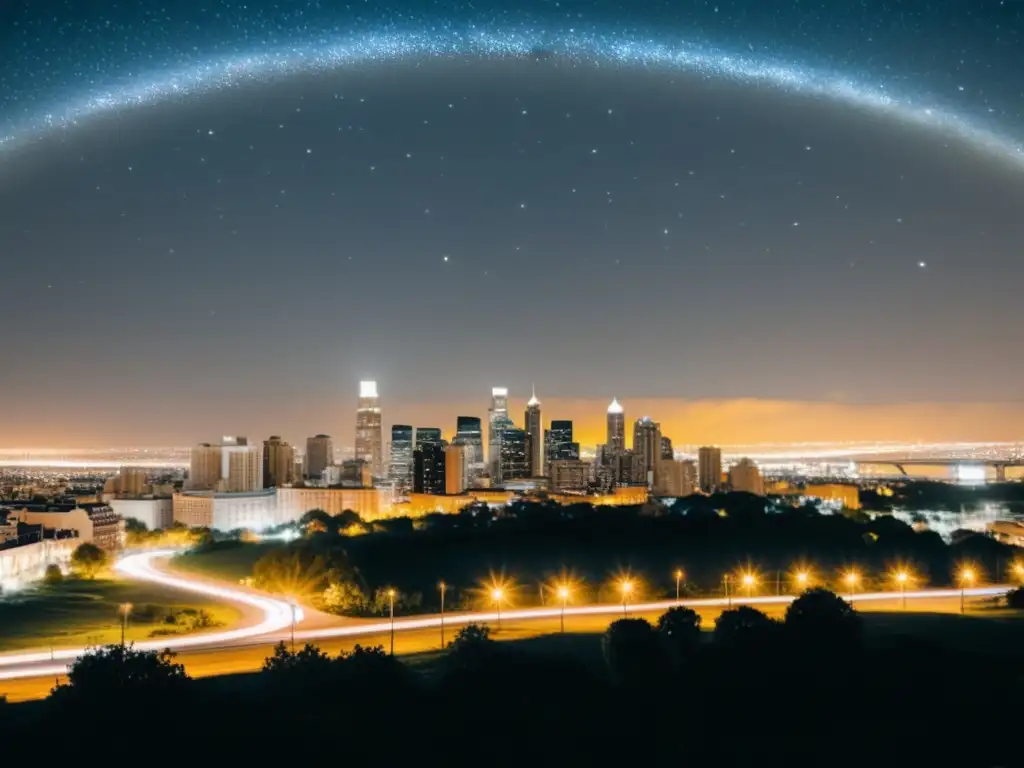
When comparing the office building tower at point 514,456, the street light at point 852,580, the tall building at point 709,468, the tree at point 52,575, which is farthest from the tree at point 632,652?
the office building tower at point 514,456

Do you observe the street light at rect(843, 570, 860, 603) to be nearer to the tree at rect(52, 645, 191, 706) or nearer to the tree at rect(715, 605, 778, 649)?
the tree at rect(715, 605, 778, 649)

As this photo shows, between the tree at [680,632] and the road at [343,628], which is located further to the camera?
the road at [343,628]

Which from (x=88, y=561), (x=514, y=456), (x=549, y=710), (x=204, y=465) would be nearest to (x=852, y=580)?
(x=549, y=710)

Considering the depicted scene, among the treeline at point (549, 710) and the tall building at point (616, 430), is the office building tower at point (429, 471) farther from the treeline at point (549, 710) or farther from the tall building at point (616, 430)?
the treeline at point (549, 710)

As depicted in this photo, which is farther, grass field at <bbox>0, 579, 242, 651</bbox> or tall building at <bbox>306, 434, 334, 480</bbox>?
tall building at <bbox>306, 434, 334, 480</bbox>

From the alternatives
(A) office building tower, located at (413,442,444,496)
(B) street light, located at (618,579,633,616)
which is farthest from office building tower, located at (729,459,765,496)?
(B) street light, located at (618,579,633,616)

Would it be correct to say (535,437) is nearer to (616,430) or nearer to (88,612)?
(616,430)

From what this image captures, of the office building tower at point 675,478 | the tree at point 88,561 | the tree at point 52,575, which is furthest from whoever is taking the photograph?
the office building tower at point 675,478
